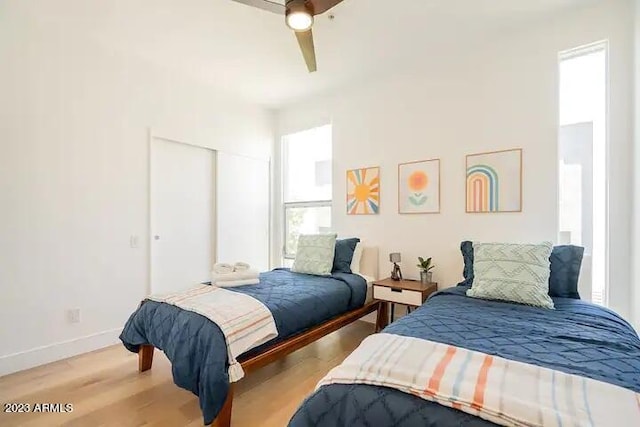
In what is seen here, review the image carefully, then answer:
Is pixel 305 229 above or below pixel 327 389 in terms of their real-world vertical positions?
above

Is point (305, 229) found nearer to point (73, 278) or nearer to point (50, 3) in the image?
point (73, 278)

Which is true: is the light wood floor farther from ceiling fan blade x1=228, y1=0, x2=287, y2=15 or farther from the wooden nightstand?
ceiling fan blade x1=228, y1=0, x2=287, y2=15

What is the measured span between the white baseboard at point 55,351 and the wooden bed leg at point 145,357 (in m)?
0.77

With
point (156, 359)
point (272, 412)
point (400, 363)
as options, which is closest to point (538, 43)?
point (400, 363)

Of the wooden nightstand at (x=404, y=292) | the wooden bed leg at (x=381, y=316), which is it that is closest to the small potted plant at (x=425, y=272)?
the wooden nightstand at (x=404, y=292)

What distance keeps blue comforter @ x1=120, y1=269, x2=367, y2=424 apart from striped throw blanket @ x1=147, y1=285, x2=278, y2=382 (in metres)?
0.04

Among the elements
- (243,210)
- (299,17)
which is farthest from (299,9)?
(243,210)

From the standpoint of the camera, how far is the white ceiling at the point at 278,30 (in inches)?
96.7

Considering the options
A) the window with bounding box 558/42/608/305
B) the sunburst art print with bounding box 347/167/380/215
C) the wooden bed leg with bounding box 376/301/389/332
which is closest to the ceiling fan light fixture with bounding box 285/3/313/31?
the sunburst art print with bounding box 347/167/380/215

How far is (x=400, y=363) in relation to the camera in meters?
1.20

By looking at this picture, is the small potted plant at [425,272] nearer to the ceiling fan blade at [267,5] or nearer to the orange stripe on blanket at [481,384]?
the orange stripe on blanket at [481,384]

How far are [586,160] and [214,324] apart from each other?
315cm

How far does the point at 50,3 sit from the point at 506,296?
4.04 meters

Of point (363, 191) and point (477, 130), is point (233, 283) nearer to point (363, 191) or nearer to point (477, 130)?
point (363, 191)
